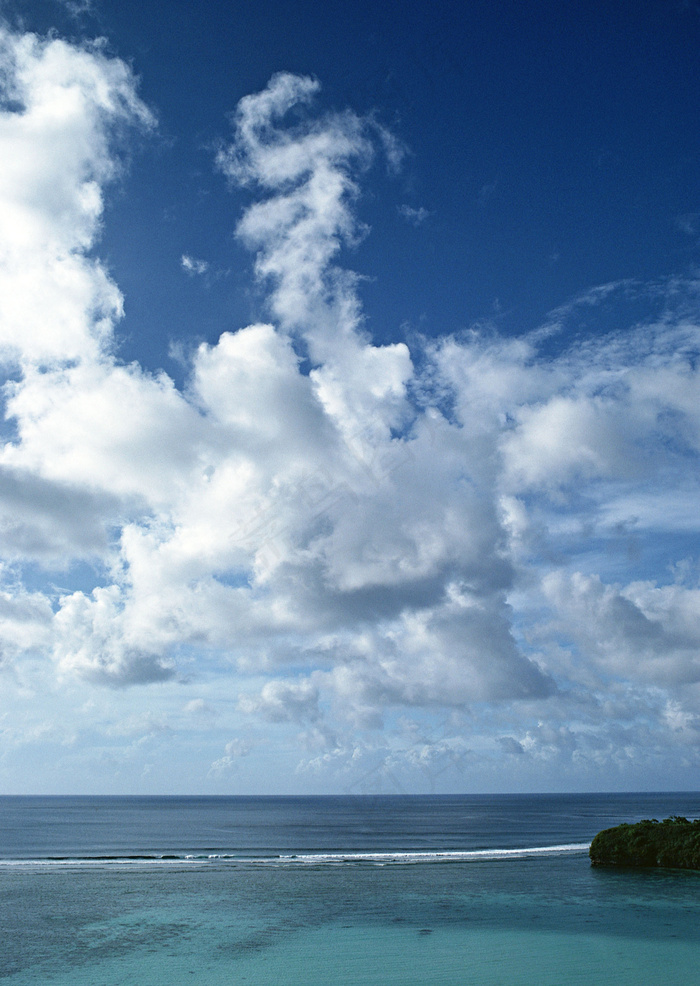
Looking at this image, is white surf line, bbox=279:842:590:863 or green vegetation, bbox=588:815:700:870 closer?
green vegetation, bbox=588:815:700:870

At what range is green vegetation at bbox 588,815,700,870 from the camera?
52.1 m

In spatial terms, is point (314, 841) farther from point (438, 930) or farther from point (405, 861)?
point (438, 930)

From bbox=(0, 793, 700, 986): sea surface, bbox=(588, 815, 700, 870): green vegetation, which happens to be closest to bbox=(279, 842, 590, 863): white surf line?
bbox=(0, 793, 700, 986): sea surface

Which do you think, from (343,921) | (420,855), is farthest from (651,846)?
(343,921)

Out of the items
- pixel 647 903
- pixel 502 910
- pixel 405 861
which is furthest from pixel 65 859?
pixel 647 903

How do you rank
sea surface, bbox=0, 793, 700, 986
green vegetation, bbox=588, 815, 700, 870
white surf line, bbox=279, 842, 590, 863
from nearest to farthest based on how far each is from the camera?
sea surface, bbox=0, 793, 700, 986
green vegetation, bbox=588, 815, 700, 870
white surf line, bbox=279, 842, 590, 863

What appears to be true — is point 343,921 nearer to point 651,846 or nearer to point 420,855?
point 651,846

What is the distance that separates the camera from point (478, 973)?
26.0 metres

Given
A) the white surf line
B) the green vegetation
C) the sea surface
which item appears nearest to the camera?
the sea surface

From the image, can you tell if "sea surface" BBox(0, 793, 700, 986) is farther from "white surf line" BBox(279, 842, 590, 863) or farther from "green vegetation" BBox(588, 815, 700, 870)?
"green vegetation" BBox(588, 815, 700, 870)

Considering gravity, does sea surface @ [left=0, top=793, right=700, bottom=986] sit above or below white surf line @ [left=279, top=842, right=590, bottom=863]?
above

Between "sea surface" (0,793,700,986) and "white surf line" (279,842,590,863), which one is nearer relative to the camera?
"sea surface" (0,793,700,986)

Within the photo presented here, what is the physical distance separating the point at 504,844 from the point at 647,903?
5002 cm

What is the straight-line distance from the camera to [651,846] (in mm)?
53812
